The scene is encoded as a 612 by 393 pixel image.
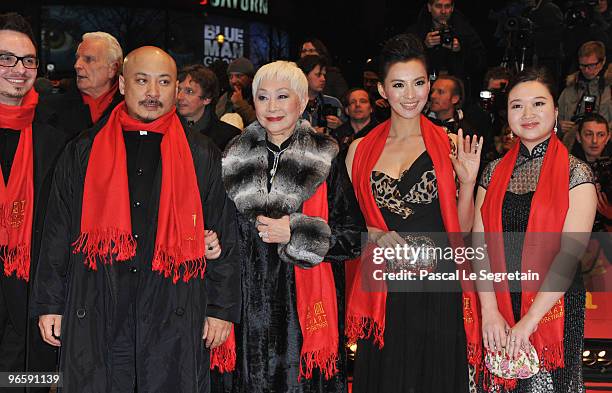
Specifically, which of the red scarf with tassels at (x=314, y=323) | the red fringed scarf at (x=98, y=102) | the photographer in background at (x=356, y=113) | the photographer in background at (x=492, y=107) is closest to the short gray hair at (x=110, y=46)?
the red fringed scarf at (x=98, y=102)

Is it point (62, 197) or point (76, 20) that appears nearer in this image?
point (62, 197)

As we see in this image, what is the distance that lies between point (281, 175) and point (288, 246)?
0.32 metres

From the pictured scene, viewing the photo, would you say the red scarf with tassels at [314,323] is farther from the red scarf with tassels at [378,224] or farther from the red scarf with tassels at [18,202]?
the red scarf with tassels at [18,202]

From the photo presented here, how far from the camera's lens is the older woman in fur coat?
374 cm

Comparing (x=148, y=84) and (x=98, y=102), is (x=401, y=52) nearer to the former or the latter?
(x=148, y=84)

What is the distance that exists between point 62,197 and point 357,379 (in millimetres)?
1562

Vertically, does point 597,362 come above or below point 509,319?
below

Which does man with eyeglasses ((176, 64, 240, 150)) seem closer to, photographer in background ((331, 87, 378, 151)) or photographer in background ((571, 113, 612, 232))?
photographer in background ((331, 87, 378, 151))

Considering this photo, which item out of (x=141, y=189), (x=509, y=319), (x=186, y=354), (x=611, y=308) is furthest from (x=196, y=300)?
(x=611, y=308)

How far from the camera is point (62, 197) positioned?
11.9 feet

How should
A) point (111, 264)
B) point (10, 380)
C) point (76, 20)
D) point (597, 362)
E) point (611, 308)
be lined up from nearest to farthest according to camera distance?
1. point (111, 264)
2. point (10, 380)
3. point (597, 362)
4. point (611, 308)
5. point (76, 20)

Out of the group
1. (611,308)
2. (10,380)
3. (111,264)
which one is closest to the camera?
(111,264)

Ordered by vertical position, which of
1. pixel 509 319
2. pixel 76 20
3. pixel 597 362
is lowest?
pixel 597 362

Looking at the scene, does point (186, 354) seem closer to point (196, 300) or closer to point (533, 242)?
point (196, 300)
